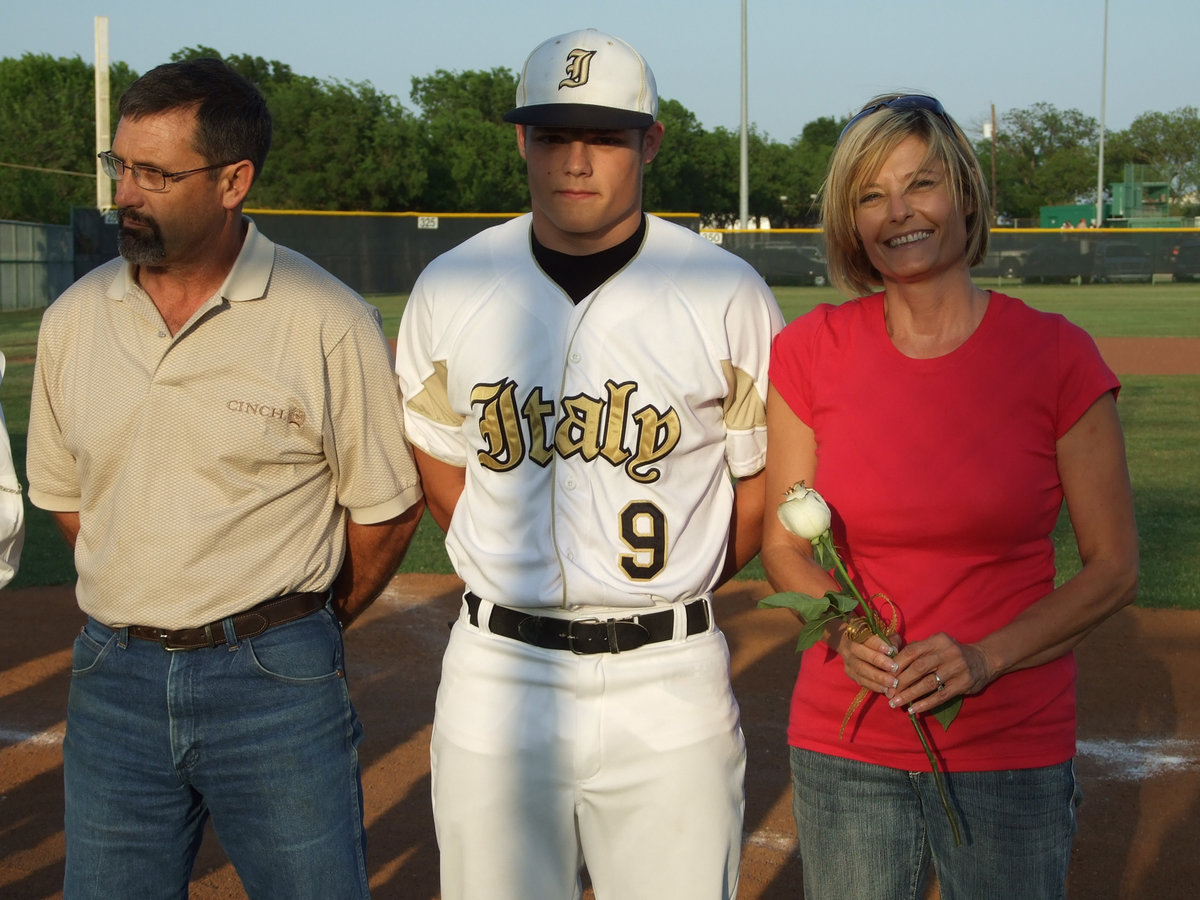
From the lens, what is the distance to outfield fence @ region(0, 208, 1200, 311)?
27797 millimetres

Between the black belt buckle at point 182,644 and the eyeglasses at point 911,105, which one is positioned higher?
the eyeglasses at point 911,105

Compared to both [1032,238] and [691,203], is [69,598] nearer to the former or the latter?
[1032,238]

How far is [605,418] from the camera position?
2639 mm

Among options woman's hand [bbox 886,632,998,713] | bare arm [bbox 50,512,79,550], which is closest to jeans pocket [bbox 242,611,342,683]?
bare arm [bbox 50,512,79,550]

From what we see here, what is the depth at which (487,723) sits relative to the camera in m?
2.60

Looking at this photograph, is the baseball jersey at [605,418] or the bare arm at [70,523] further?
the bare arm at [70,523]

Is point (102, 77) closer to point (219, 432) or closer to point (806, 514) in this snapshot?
point (219, 432)

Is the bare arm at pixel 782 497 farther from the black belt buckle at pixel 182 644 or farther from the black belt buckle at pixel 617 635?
the black belt buckle at pixel 182 644

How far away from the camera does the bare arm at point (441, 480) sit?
2.95 m

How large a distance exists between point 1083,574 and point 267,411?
1.69 m

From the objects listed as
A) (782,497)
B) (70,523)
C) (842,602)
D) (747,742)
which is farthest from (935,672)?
(747,742)

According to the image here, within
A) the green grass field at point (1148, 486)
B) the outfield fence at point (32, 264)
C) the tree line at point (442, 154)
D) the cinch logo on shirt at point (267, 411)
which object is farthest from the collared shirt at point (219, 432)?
the tree line at point (442, 154)

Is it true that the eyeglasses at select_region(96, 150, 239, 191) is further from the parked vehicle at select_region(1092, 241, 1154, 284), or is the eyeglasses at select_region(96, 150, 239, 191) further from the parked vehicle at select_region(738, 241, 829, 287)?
the parked vehicle at select_region(1092, 241, 1154, 284)

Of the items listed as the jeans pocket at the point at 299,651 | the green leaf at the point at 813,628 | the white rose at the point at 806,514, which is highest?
the white rose at the point at 806,514
